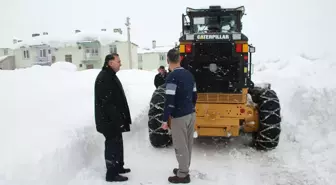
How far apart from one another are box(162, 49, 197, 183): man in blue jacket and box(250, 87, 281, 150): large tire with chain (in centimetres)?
208

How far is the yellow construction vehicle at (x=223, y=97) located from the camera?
21.1 feet

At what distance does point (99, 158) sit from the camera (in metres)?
6.09

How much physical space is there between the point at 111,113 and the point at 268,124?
3.22m

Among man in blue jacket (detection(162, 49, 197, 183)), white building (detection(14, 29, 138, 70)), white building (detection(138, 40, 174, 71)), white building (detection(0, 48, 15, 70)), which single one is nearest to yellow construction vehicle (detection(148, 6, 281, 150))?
man in blue jacket (detection(162, 49, 197, 183))

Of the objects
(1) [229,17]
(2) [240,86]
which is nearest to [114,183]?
(2) [240,86]

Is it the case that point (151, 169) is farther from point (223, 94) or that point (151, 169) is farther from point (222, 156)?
point (223, 94)

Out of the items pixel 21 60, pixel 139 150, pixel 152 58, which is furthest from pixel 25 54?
pixel 139 150

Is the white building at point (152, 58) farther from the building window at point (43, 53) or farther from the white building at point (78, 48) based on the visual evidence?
the building window at point (43, 53)

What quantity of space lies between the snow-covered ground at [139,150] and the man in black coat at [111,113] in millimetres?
326

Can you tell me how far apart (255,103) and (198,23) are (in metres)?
2.16

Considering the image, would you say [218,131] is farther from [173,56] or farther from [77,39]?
[77,39]

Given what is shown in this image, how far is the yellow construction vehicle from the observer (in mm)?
6422

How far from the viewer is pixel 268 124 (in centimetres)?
649

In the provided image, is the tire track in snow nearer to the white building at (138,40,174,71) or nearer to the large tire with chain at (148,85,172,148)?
the large tire with chain at (148,85,172,148)
